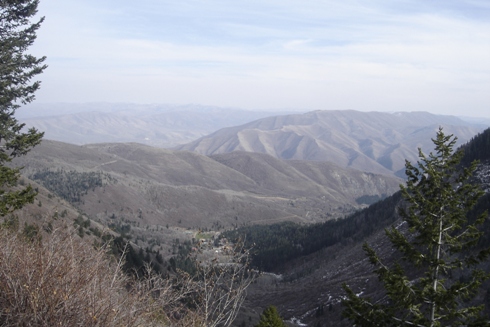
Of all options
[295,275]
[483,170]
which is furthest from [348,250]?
Answer: [483,170]

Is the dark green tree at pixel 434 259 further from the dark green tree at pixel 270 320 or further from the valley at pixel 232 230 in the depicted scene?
the dark green tree at pixel 270 320

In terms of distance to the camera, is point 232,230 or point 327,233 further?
point 232,230

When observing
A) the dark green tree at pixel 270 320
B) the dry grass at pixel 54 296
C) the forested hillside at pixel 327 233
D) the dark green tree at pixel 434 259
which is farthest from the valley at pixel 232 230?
the dark green tree at pixel 434 259

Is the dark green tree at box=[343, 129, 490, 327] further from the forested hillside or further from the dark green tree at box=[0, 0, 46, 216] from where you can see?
the forested hillside

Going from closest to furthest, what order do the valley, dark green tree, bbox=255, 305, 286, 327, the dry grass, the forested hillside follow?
the dry grass, dark green tree, bbox=255, 305, 286, 327, the valley, the forested hillside

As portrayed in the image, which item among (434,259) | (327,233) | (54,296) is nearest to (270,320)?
(434,259)

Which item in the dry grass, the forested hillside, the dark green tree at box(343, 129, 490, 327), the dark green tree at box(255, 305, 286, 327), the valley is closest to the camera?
the dry grass

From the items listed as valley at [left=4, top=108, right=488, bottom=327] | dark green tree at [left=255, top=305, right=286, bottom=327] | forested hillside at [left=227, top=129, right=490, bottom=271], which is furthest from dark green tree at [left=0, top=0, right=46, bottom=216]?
forested hillside at [left=227, top=129, right=490, bottom=271]

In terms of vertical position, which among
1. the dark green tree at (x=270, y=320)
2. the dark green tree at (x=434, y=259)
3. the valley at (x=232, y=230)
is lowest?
the valley at (x=232, y=230)

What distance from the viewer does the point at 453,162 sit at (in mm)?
12211

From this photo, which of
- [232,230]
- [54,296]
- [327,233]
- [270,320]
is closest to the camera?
[54,296]

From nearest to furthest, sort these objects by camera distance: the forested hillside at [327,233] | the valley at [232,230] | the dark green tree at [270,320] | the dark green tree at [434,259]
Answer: the dark green tree at [434,259], the dark green tree at [270,320], the valley at [232,230], the forested hillside at [327,233]

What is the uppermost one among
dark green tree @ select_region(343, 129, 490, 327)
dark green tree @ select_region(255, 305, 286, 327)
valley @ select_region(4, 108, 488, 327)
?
dark green tree @ select_region(343, 129, 490, 327)

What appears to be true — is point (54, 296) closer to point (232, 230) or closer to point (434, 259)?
point (434, 259)
